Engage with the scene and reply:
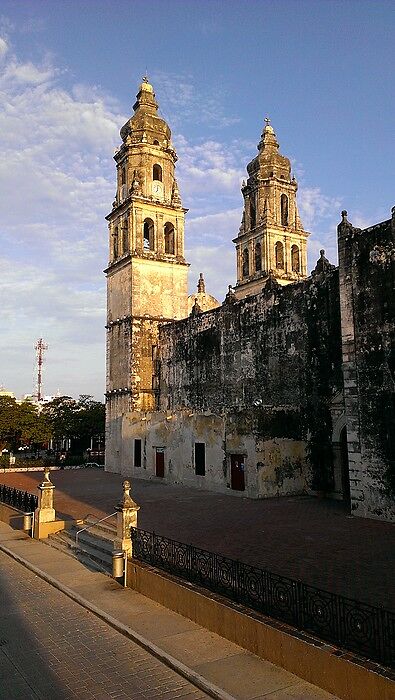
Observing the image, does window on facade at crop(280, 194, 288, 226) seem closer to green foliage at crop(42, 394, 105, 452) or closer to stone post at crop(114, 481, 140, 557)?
green foliage at crop(42, 394, 105, 452)

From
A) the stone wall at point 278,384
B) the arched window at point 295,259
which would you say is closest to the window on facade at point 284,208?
the arched window at point 295,259

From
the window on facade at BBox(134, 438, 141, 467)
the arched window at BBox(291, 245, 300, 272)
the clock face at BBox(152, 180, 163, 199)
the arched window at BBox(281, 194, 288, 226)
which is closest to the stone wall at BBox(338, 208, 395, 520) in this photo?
the window on facade at BBox(134, 438, 141, 467)

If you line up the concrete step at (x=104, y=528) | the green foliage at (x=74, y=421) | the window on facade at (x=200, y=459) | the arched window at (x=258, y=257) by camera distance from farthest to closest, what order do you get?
the green foliage at (x=74, y=421), the arched window at (x=258, y=257), the window on facade at (x=200, y=459), the concrete step at (x=104, y=528)

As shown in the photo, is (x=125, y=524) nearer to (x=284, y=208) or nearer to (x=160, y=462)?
(x=160, y=462)

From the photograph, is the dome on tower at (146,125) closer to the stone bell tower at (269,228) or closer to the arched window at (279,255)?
the stone bell tower at (269,228)

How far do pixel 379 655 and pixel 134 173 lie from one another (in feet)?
124

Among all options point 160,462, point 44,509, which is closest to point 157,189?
point 160,462

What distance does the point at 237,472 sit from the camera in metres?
24.4

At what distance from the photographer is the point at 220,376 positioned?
3180cm

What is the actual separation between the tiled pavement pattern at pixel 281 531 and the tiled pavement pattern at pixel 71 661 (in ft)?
12.5

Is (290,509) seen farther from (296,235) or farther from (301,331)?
(296,235)

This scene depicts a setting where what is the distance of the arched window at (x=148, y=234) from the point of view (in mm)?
39594

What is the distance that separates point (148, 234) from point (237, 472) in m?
22.2

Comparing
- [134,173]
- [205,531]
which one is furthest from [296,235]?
[205,531]
